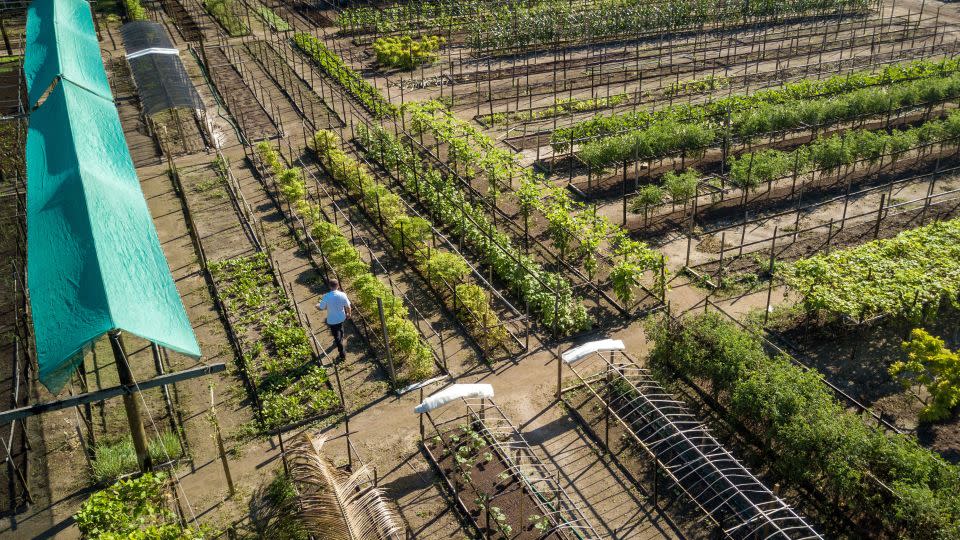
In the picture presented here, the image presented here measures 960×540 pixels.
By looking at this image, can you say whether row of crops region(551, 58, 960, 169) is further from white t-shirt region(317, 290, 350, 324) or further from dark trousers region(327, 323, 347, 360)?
dark trousers region(327, 323, 347, 360)

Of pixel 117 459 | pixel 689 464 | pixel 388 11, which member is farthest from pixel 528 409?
pixel 388 11

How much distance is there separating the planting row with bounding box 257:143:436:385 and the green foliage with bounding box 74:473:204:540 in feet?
17.6

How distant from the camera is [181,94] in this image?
26.6m

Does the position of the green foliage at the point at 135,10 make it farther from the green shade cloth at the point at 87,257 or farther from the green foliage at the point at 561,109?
the green shade cloth at the point at 87,257

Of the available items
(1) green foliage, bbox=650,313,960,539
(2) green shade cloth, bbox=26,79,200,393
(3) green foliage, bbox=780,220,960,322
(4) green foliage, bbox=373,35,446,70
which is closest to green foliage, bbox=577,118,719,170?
(3) green foliage, bbox=780,220,960,322

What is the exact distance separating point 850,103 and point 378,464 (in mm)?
20932

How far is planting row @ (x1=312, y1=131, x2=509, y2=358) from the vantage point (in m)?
16.4

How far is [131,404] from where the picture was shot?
1120 cm

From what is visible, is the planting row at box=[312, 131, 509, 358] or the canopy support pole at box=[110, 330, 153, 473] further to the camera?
the planting row at box=[312, 131, 509, 358]

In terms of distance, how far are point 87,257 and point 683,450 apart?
10.1 m

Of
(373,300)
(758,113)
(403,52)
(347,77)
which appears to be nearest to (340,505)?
(373,300)

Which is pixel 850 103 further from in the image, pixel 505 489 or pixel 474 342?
pixel 505 489

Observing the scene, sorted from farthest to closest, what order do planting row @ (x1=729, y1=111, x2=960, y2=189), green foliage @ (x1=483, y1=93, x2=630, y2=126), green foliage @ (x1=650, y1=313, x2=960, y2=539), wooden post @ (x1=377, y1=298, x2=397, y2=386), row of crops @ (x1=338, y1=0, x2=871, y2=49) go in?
1. row of crops @ (x1=338, y1=0, x2=871, y2=49)
2. green foliage @ (x1=483, y1=93, x2=630, y2=126)
3. planting row @ (x1=729, y1=111, x2=960, y2=189)
4. wooden post @ (x1=377, y1=298, x2=397, y2=386)
5. green foliage @ (x1=650, y1=313, x2=960, y2=539)

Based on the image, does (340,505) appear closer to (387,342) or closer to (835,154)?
(387,342)
